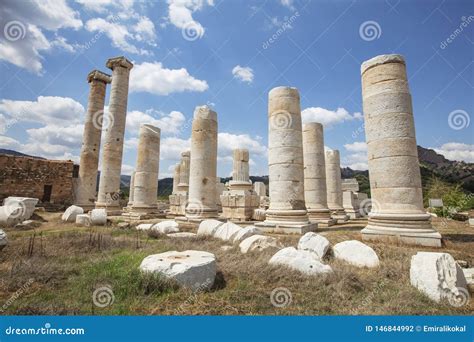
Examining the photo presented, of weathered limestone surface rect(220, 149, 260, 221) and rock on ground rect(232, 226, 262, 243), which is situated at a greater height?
weathered limestone surface rect(220, 149, 260, 221)

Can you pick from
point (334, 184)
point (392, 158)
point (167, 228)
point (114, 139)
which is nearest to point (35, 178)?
point (114, 139)

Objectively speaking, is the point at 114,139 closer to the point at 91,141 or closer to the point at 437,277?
the point at 91,141

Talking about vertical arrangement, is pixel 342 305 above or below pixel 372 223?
below

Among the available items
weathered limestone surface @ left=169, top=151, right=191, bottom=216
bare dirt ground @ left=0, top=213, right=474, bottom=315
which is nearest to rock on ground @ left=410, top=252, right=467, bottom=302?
bare dirt ground @ left=0, top=213, right=474, bottom=315

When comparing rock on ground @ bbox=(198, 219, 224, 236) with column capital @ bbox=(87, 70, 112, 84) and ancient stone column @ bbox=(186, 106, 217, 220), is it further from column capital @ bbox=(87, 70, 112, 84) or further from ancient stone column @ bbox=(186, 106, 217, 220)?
column capital @ bbox=(87, 70, 112, 84)

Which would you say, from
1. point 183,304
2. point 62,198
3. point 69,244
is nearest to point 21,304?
point 183,304

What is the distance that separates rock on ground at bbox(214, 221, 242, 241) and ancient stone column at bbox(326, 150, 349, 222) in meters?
10.4

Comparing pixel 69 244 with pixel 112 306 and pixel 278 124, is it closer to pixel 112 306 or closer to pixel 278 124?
pixel 112 306

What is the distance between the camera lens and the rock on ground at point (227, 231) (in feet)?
27.1

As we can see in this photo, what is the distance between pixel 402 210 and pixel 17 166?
28.6m

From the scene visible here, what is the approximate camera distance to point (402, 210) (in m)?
7.75

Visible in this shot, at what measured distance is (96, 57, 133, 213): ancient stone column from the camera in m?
18.3

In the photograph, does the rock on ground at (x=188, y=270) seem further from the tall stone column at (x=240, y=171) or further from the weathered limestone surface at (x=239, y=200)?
the tall stone column at (x=240, y=171)

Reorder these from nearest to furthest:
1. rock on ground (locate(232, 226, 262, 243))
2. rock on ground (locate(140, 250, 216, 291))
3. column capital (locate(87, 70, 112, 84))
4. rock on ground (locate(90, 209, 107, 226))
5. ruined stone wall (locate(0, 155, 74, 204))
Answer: rock on ground (locate(140, 250, 216, 291))
rock on ground (locate(232, 226, 262, 243))
rock on ground (locate(90, 209, 107, 226))
ruined stone wall (locate(0, 155, 74, 204))
column capital (locate(87, 70, 112, 84))
